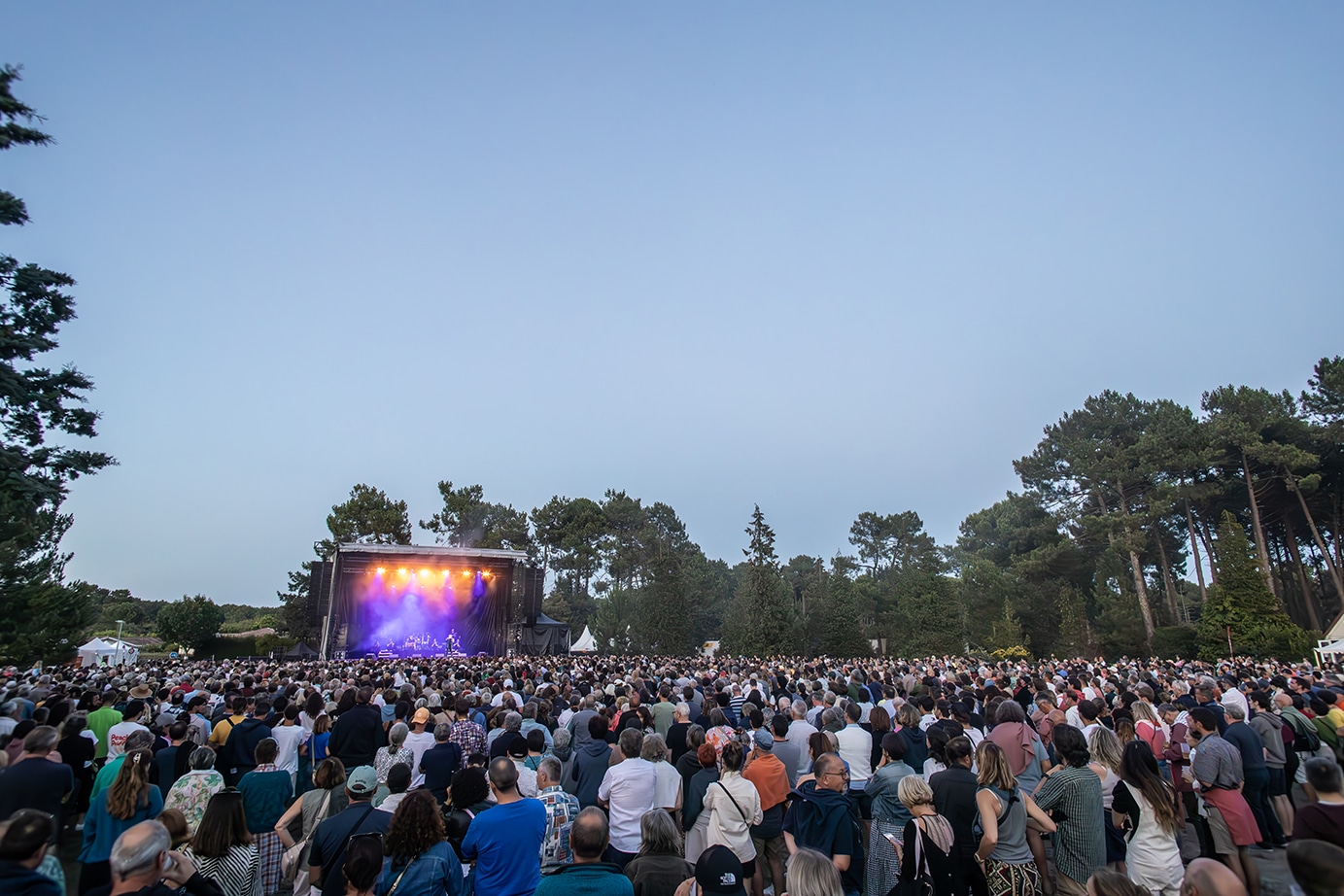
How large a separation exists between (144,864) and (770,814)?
364cm

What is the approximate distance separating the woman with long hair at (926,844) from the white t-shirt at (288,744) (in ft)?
18.3

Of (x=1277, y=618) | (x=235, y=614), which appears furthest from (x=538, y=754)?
(x=235, y=614)

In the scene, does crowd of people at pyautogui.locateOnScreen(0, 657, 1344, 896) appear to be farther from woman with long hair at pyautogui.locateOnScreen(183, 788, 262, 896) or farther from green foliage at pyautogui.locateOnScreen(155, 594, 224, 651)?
green foliage at pyautogui.locateOnScreen(155, 594, 224, 651)

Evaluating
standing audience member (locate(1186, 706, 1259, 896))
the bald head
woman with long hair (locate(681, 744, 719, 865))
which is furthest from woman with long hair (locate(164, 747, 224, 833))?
standing audience member (locate(1186, 706, 1259, 896))

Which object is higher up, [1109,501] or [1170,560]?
[1109,501]

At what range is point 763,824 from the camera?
15.7 ft

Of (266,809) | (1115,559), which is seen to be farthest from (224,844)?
(1115,559)

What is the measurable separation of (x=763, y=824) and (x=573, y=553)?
50396 millimetres

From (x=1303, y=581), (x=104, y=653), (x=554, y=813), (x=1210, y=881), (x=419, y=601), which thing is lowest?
(x=554, y=813)

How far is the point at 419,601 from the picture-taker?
30.1 metres

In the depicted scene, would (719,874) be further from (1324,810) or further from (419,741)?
(419,741)

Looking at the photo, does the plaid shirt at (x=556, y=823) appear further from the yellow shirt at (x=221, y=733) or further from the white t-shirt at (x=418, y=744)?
the yellow shirt at (x=221, y=733)

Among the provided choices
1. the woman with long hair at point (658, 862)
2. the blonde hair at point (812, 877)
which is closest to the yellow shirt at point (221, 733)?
the woman with long hair at point (658, 862)

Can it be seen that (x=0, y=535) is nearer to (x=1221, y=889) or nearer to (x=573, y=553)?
(x=1221, y=889)
